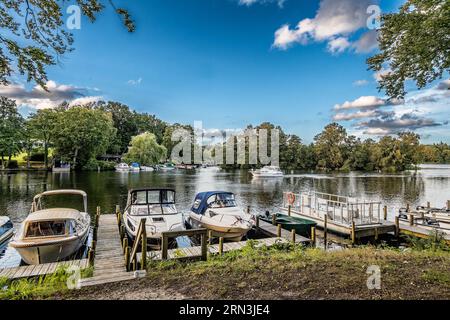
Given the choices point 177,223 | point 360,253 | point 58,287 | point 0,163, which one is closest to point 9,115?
point 0,163

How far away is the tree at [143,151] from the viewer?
250 feet

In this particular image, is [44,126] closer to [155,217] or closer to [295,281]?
[155,217]

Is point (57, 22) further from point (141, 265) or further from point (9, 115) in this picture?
point (9, 115)

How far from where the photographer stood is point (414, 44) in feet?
28.6

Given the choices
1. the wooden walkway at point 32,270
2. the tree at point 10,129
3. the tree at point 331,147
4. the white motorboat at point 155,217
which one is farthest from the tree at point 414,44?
the tree at point 331,147

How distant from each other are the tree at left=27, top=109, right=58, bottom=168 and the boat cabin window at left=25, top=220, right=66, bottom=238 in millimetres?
58661

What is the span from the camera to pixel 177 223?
40.3 ft

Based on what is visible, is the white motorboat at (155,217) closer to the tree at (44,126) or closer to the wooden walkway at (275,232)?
the wooden walkway at (275,232)

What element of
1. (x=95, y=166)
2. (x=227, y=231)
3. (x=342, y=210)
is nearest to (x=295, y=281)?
(x=227, y=231)

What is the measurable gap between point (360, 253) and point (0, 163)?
77266 millimetres

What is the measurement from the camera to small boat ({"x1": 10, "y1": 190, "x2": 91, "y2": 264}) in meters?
9.95

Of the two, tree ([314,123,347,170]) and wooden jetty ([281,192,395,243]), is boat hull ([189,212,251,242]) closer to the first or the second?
wooden jetty ([281,192,395,243])

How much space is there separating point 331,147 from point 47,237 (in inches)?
3780

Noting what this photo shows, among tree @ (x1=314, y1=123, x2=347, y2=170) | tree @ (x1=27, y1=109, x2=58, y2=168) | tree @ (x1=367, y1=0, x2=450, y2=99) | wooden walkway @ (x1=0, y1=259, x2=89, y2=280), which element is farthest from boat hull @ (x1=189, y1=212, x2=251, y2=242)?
tree @ (x1=314, y1=123, x2=347, y2=170)
